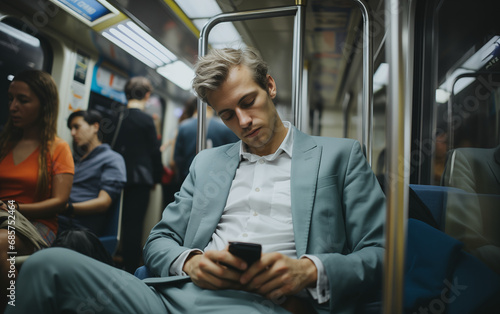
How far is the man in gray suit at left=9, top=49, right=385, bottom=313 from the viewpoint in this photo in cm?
92

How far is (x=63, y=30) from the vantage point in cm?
261

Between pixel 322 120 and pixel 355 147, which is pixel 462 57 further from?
pixel 322 120

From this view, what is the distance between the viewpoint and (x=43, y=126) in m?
A: 2.29

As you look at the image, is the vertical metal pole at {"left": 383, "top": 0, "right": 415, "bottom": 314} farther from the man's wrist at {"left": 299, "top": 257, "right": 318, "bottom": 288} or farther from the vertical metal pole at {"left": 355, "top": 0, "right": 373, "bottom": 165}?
the vertical metal pole at {"left": 355, "top": 0, "right": 373, "bottom": 165}

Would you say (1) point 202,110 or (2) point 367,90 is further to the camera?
(1) point 202,110

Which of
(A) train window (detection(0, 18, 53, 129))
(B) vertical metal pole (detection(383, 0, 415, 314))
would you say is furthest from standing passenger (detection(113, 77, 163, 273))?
(B) vertical metal pole (detection(383, 0, 415, 314))

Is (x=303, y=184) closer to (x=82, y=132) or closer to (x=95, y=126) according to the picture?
(x=82, y=132)

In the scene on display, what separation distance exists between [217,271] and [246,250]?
0.49ft

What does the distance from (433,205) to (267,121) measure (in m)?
0.89

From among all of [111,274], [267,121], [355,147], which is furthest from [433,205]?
[111,274]

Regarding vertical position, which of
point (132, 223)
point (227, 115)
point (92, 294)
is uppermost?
point (227, 115)

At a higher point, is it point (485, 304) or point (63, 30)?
point (63, 30)

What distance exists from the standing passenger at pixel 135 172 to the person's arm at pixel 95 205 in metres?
0.36

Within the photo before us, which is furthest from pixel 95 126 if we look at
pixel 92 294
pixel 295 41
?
pixel 92 294
